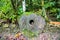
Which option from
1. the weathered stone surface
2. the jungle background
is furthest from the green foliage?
the weathered stone surface

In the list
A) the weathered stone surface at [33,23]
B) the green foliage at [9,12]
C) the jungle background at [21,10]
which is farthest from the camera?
the green foliage at [9,12]

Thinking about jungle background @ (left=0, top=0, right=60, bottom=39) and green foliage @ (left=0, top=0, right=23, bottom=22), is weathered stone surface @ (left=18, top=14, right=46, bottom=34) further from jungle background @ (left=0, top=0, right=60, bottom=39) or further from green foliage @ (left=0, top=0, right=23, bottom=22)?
green foliage @ (left=0, top=0, right=23, bottom=22)

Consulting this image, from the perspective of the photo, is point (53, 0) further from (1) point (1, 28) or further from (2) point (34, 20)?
(1) point (1, 28)

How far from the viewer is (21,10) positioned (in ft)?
22.0

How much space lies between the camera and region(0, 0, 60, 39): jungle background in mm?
6285

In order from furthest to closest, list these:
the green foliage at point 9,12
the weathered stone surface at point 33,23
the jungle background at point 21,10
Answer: the green foliage at point 9,12
the jungle background at point 21,10
the weathered stone surface at point 33,23

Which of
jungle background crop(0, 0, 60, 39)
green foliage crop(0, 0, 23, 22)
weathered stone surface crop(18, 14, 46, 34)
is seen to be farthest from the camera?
green foliage crop(0, 0, 23, 22)

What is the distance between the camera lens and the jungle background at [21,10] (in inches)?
247

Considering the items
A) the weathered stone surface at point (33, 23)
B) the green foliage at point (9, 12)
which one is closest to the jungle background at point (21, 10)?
the green foliage at point (9, 12)

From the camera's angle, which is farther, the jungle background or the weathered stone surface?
the jungle background

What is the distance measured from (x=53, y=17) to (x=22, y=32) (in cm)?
182

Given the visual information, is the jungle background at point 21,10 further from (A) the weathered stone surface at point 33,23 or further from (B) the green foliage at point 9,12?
(A) the weathered stone surface at point 33,23

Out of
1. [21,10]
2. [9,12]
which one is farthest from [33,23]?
[9,12]

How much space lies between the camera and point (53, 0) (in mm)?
7547
